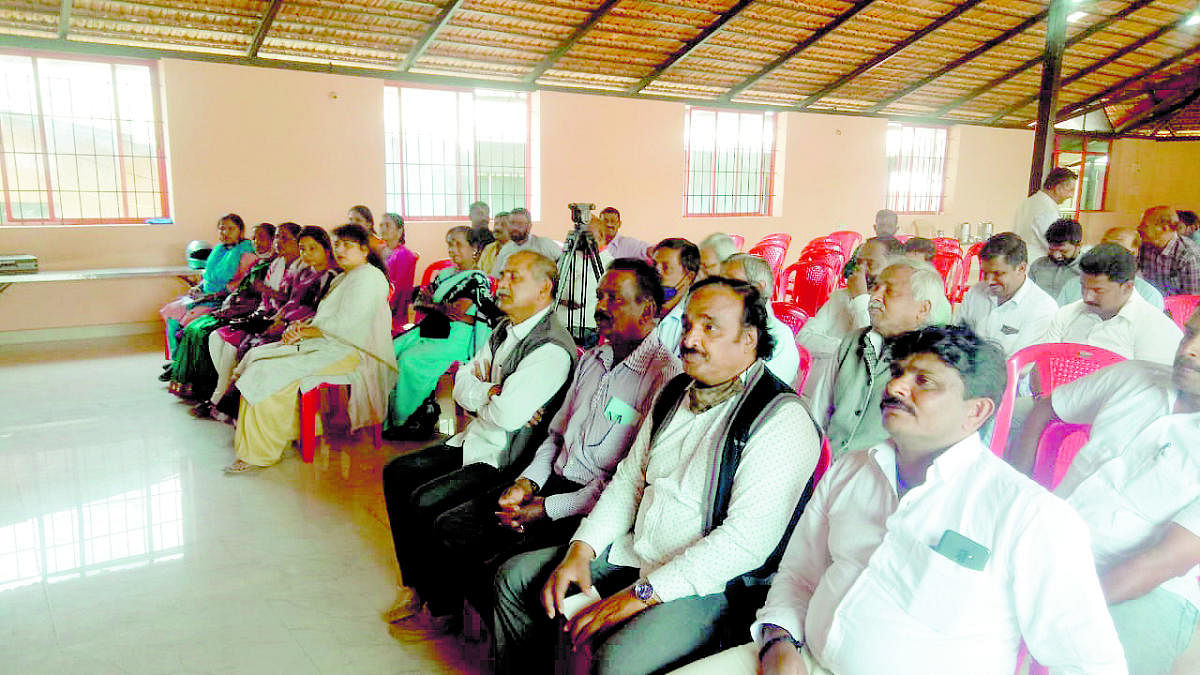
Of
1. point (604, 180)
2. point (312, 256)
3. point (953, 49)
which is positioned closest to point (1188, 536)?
point (312, 256)

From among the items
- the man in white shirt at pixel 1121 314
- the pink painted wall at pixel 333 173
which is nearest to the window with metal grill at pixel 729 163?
the pink painted wall at pixel 333 173

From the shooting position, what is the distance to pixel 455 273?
4629mm

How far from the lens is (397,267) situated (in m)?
5.37

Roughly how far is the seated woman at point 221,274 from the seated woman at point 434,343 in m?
1.77

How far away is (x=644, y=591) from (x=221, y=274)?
492 cm

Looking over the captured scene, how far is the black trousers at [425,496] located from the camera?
2291mm

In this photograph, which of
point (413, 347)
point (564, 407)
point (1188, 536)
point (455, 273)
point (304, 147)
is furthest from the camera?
point (304, 147)

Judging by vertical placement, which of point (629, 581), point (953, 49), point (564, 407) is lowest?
point (629, 581)

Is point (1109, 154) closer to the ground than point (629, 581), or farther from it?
farther from it

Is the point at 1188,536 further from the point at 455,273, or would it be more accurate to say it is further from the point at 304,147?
the point at 304,147

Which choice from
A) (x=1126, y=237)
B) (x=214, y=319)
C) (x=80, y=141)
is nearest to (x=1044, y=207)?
(x=1126, y=237)

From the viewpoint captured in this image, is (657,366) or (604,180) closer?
(657,366)

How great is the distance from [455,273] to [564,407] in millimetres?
2500

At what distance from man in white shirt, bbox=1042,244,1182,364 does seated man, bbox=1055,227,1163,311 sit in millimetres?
63
